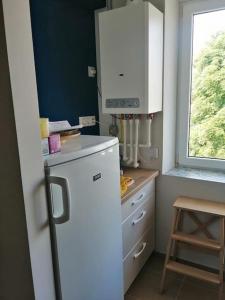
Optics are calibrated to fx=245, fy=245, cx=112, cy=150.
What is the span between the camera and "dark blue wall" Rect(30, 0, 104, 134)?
174cm

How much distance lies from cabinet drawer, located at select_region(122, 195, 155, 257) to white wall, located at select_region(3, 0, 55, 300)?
76cm

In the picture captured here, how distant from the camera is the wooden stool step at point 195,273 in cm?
177

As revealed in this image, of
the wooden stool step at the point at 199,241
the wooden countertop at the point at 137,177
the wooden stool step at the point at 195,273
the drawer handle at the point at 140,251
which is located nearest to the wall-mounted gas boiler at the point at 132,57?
the wooden countertop at the point at 137,177

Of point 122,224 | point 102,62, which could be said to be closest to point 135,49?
point 102,62

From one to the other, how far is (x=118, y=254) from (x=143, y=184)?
0.56m

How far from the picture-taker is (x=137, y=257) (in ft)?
6.42

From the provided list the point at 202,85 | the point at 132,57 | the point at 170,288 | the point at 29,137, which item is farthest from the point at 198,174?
the point at 29,137

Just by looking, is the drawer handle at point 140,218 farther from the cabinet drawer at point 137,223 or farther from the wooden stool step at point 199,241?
the wooden stool step at point 199,241

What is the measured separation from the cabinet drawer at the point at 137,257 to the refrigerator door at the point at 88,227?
0.25 metres

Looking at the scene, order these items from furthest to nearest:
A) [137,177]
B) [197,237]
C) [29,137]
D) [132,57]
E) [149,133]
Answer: [149,133] < [137,177] < [197,237] < [132,57] < [29,137]

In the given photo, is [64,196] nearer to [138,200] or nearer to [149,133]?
[138,200]

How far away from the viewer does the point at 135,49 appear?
1.77 meters

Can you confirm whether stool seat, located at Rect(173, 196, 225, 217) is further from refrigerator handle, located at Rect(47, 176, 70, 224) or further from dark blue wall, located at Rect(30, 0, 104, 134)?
refrigerator handle, located at Rect(47, 176, 70, 224)

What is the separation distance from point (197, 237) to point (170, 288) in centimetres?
48
